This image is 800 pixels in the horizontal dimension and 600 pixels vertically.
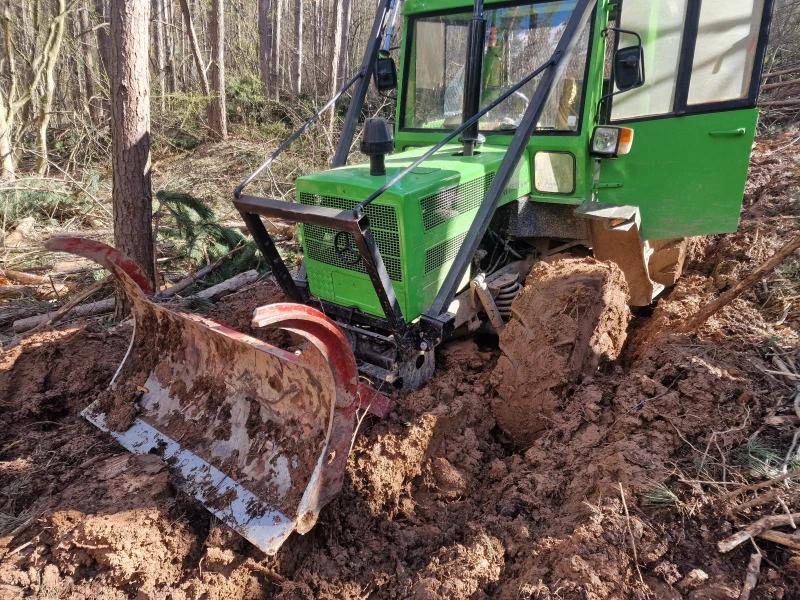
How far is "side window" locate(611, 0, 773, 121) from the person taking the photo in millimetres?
3871

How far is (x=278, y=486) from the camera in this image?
112 inches

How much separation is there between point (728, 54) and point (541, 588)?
152 inches

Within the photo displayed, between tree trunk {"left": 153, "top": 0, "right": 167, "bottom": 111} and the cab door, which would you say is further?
tree trunk {"left": 153, "top": 0, "right": 167, "bottom": 111}

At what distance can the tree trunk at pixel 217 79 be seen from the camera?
12.8 m

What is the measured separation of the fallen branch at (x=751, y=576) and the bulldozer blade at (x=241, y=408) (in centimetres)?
176

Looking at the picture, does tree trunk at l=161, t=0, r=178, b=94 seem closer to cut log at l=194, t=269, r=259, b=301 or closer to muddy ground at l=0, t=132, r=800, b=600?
cut log at l=194, t=269, r=259, b=301

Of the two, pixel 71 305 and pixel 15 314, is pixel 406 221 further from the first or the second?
pixel 15 314

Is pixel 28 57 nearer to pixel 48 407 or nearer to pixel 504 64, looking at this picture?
pixel 48 407

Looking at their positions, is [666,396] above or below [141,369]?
above

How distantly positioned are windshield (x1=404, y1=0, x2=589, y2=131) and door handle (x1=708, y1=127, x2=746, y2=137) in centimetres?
106

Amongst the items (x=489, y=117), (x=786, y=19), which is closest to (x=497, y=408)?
(x=489, y=117)

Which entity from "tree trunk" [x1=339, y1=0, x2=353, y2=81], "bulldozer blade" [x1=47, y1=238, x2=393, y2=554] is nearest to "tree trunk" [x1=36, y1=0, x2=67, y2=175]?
"bulldozer blade" [x1=47, y1=238, x2=393, y2=554]

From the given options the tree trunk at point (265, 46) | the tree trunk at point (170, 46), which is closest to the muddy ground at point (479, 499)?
the tree trunk at point (170, 46)

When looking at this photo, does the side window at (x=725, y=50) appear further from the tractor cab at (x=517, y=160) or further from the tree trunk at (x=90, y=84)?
the tree trunk at (x=90, y=84)
